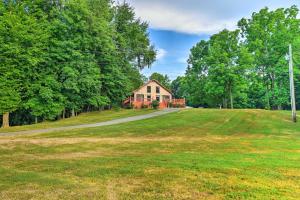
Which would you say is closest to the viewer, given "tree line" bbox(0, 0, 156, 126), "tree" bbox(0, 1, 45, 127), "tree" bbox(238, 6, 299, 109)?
"tree" bbox(0, 1, 45, 127)

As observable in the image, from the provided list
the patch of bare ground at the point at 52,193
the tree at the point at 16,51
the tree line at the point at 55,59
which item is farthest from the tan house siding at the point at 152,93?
the patch of bare ground at the point at 52,193

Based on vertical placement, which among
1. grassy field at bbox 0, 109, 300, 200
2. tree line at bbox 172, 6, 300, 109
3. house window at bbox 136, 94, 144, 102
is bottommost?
grassy field at bbox 0, 109, 300, 200

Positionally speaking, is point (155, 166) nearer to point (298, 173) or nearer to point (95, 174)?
point (95, 174)

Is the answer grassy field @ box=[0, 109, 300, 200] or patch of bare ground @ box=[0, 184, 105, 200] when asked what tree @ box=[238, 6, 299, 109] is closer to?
grassy field @ box=[0, 109, 300, 200]

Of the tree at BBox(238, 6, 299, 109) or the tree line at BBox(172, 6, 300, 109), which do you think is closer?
the tree line at BBox(172, 6, 300, 109)

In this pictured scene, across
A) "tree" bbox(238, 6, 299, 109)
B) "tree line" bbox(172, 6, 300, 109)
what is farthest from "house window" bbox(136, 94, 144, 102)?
"tree" bbox(238, 6, 299, 109)

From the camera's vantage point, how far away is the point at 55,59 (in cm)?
2636

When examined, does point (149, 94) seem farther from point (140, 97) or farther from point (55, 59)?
point (55, 59)

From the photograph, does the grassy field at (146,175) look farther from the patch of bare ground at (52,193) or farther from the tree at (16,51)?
the tree at (16,51)

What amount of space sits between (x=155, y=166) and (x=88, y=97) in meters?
23.5

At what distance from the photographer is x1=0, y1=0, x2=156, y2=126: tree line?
2319cm

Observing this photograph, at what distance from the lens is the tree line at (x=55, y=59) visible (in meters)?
23.2

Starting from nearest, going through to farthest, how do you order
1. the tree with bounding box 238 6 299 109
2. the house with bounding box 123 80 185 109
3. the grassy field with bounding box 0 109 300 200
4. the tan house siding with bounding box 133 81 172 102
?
the grassy field with bounding box 0 109 300 200 → the tree with bounding box 238 6 299 109 → the house with bounding box 123 80 185 109 → the tan house siding with bounding box 133 81 172 102

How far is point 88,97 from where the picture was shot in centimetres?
2856
